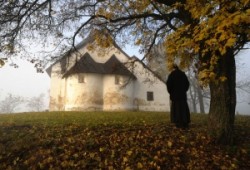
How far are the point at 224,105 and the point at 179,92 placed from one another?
1728 millimetres

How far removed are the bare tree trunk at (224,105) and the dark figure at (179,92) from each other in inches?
52.0

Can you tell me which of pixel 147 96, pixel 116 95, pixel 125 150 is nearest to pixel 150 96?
pixel 147 96

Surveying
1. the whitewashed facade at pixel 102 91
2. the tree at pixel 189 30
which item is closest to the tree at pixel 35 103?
the whitewashed facade at pixel 102 91

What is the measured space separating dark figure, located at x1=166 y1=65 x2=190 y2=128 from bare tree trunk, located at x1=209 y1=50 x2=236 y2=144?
4.33ft

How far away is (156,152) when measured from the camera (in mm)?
7102

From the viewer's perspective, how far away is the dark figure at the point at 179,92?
904 centimetres

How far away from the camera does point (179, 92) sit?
29.8 ft

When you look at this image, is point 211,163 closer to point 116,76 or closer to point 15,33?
point 15,33

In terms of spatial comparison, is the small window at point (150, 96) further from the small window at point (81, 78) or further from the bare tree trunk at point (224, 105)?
the bare tree trunk at point (224, 105)

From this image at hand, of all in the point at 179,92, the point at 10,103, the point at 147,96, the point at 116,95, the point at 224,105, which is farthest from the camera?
the point at 10,103

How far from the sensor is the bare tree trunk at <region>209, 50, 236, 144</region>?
765cm

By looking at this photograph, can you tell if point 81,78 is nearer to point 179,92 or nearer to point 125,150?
point 179,92

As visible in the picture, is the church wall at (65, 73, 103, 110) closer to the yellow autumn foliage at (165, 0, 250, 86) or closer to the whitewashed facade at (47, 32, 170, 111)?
the whitewashed facade at (47, 32, 170, 111)

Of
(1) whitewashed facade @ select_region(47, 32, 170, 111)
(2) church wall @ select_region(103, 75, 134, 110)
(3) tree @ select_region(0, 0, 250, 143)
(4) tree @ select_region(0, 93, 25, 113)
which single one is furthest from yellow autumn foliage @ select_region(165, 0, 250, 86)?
(4) tree @ select_region(0, 93, 25, 113)
